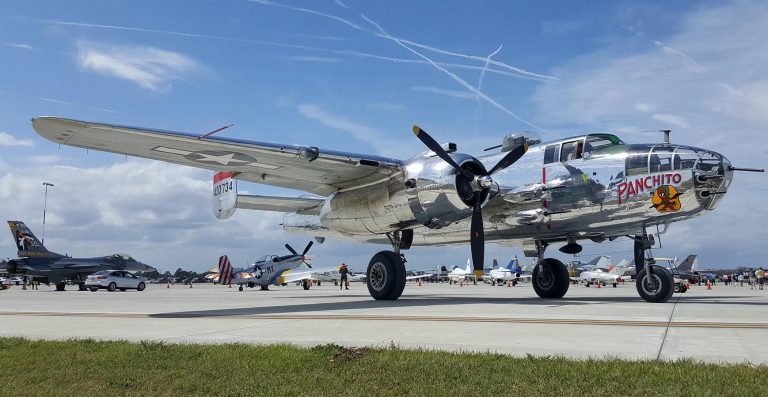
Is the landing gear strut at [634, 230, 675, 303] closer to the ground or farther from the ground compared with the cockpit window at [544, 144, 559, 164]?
closer to the ground

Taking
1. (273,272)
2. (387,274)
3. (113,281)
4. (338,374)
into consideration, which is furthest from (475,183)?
(113,281)

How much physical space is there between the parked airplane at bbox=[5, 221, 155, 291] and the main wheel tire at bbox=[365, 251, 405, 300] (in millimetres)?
40856

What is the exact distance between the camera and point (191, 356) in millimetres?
7582

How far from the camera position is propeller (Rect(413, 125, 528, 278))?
16541 mm

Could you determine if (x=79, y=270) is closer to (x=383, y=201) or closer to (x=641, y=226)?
(x=383, y=201)

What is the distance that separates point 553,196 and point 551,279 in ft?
15.2

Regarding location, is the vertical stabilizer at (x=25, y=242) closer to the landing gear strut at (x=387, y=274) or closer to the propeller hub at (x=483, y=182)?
the landing gear strut at (x=387, y=274)

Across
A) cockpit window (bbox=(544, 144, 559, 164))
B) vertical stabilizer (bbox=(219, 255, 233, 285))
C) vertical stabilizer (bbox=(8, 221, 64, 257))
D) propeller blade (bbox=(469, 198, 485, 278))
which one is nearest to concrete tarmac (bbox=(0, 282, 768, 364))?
propeller blade (bbox=(469, 198, 485, 278))

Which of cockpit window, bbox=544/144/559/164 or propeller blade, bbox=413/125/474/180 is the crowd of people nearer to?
A: cockpit window, bbox=544/144/559/164

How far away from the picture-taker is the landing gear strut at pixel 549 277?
20.5m

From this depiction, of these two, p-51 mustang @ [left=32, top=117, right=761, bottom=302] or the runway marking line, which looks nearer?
the runway marking line

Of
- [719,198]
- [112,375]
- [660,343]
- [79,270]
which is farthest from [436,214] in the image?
[79,270]

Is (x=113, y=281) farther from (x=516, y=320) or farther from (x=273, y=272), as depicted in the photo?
(x=516, y=320)

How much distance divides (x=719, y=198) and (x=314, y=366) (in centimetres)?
1303
